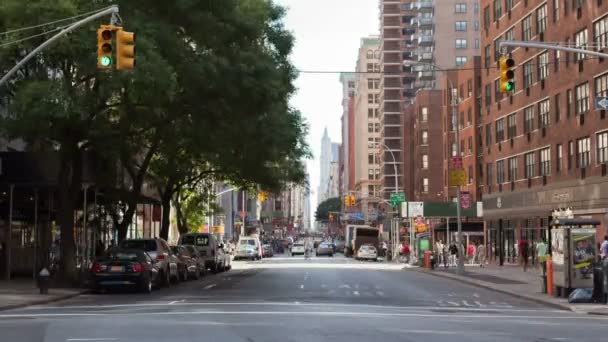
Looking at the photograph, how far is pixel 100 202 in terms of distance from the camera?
156 feet

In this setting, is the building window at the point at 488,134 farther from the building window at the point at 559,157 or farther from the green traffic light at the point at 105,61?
the green traffic light at the point at 105,61

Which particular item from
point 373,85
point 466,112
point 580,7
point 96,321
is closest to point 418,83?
point 373,85

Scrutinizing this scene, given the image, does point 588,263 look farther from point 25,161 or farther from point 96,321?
point 25,161

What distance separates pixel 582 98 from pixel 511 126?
15.3 meters

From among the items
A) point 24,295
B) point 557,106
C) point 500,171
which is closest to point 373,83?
point 500,171

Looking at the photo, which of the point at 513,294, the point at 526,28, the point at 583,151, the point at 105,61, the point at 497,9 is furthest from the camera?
the point at 497,9

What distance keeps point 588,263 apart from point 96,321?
14894 millimetres

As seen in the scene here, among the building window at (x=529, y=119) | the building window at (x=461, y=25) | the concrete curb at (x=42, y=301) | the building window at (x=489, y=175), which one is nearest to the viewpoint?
the concrete curb at (x=42, y=301)

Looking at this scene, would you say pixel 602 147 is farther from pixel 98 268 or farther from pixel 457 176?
pixel 98 268

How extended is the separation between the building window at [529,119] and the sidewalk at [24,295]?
36.6 metres

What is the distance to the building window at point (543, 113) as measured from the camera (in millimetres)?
57781

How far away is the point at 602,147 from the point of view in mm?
47938

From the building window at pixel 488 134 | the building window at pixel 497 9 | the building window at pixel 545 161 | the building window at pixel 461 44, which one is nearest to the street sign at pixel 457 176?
the building window at pixel 545 161

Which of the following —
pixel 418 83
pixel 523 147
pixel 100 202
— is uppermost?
pixel 418 83
